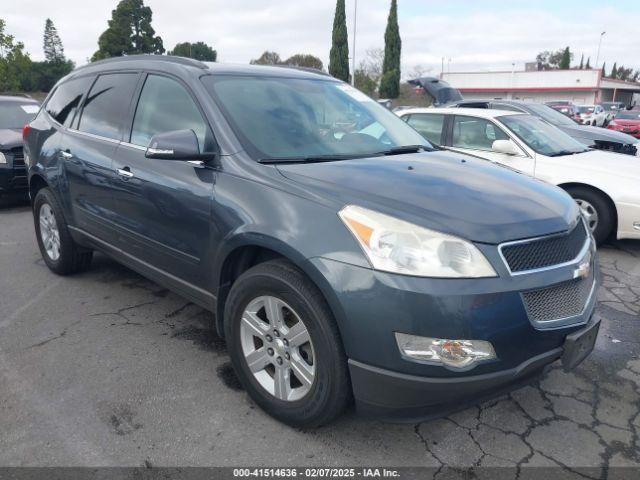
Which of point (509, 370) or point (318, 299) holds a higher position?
point (318, 299)

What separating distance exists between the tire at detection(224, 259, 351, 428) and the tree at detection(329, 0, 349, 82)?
4074 cm

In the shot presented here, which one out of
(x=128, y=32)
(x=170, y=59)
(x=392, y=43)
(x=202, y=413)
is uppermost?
(x=128, y=32)

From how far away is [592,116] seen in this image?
2700 cm

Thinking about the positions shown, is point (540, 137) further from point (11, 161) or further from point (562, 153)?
point (11, 161)

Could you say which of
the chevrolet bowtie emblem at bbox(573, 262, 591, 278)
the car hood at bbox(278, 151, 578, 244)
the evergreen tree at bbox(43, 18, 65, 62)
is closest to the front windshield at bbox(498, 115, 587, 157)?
the car hood at bbox(278, 151, 578, 244)

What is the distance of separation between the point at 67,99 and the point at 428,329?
406cm

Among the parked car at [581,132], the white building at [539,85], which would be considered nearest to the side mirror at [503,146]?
the parked car at [581,132]

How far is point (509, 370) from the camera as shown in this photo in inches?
87.0

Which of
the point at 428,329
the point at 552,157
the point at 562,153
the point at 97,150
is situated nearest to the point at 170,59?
the point at 97,150

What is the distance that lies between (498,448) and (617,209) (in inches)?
159

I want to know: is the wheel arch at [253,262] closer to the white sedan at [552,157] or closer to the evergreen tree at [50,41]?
the white sedan at [552,157]

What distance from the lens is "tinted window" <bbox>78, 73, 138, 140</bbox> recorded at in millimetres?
3768

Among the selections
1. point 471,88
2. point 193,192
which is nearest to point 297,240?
point 193,192

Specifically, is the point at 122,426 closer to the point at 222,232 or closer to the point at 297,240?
the point at 222,232
